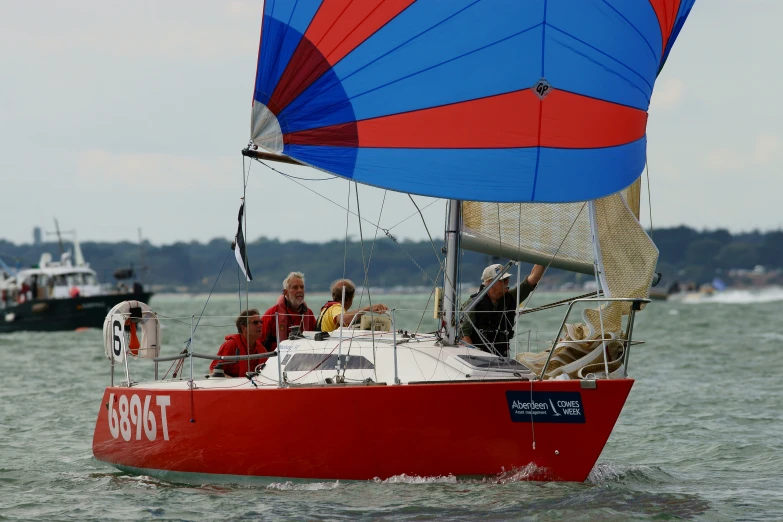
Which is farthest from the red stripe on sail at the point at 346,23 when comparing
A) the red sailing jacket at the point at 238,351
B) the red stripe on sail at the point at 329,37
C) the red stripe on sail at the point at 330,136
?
the red sailing jacket at the point at 238,351

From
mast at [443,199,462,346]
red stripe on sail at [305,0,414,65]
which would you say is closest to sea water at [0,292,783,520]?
mast at [443,199,462,346]

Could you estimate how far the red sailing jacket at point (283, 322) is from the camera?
10.4m

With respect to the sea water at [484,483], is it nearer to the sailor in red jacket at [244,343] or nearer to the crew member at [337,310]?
the sailor in red jacket at [244,343]

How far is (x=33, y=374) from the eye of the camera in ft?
69.5

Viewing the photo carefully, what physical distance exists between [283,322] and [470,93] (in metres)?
3.07

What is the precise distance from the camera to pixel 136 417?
9.86 meters

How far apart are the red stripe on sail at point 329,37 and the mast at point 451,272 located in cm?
156

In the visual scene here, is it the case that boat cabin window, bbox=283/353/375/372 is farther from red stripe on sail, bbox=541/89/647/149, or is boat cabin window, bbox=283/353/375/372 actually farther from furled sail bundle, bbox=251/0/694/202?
red stripe on sail, bbox=541/89/647/149

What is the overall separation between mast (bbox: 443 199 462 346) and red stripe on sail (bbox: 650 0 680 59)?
2277mm

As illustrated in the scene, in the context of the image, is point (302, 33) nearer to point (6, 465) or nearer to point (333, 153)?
point (333, 153)

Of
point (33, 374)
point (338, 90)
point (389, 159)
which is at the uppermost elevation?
point (338, 90)

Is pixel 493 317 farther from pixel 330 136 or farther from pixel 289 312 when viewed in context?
pixel 330 136

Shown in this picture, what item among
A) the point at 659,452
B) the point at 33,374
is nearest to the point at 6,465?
the point at 659,452

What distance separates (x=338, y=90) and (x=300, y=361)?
226cm
